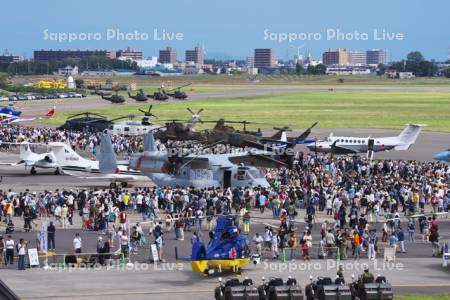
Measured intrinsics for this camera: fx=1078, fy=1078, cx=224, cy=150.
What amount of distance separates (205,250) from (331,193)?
16.2 m

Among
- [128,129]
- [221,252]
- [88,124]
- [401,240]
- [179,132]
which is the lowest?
[401,240]

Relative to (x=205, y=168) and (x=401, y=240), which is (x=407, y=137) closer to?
(x=205, y=168)

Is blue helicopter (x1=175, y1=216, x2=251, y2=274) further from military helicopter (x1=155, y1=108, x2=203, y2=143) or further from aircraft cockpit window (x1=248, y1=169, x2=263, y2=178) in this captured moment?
military helicopter (x1=155, y1=108, x2=203, y2=143)

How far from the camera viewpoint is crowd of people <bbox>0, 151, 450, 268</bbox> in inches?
1383

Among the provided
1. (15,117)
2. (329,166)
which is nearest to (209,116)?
(15,117)

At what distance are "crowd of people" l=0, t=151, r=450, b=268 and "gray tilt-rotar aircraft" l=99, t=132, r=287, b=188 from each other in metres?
1.40

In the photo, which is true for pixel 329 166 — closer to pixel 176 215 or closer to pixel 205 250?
pixel 176 215

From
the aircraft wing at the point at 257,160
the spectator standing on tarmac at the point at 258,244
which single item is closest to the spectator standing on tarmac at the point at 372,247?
the spectator standing on tarmac at the point at 258,244

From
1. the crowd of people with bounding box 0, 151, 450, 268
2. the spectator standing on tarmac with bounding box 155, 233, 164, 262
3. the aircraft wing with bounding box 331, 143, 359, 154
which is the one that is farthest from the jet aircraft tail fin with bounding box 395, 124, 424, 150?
the spectator standing on tarmac with bounding box 155, 233, 164, 262

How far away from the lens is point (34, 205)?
1650 inches

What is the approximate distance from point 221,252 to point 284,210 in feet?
35.1

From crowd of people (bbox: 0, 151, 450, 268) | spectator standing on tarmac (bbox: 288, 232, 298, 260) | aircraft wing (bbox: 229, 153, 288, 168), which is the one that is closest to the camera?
spectator standing on tarmac (bbox: 288, 232, 298, 260)

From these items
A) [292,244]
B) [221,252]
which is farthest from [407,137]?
[221,252]

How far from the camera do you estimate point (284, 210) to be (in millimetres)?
40688
